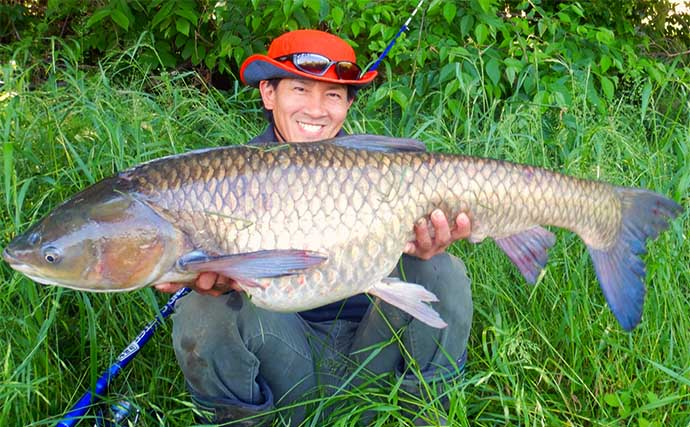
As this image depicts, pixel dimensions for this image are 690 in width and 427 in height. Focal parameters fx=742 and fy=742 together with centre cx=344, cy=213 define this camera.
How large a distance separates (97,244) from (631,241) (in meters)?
1.23

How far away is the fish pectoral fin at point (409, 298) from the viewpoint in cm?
164

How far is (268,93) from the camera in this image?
2232 millimetres

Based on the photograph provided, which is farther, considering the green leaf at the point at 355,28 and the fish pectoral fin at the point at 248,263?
the green leaf at the point at 355,28

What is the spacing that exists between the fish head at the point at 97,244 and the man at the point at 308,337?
13 centimetres

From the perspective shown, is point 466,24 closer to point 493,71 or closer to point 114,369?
point 493,71

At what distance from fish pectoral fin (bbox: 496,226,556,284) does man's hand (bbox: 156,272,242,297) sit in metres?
0.64

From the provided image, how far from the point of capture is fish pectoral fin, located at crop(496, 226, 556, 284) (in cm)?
178

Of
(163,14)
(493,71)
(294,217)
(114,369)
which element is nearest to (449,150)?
(493,71)

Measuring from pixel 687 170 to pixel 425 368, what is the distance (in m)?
1.07

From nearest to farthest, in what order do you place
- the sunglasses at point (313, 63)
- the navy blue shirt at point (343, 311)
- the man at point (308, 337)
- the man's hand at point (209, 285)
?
the man's hand at point (209, 285), the man at point (308, 337), the navy blue shirt at point (343, 311), the sunglasses at point (313, 63)

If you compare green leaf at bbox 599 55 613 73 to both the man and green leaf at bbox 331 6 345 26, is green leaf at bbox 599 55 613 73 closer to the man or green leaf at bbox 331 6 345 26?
green leaf at bbox 331 6 345 26

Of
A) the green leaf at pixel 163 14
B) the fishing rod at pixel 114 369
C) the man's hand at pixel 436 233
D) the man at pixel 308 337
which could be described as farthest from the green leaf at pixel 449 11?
the fishing rod at pixel 114 369

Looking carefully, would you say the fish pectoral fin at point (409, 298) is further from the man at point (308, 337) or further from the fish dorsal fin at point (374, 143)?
the fish dorsal fin at point (374, 143)

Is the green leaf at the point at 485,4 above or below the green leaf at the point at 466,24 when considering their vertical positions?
above
